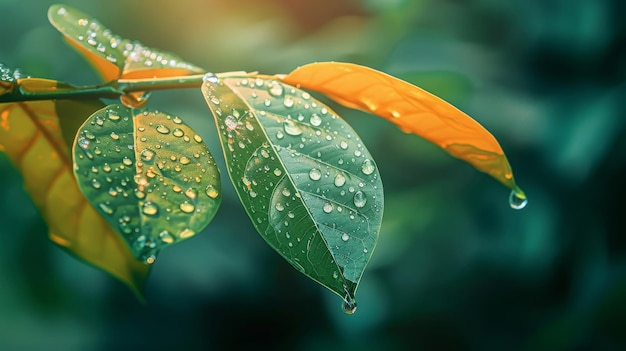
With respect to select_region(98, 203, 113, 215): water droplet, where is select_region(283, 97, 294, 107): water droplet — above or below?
above

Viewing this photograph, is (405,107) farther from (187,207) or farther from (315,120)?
(187,207)

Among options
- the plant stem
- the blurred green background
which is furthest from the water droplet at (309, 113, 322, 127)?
the blurred green background

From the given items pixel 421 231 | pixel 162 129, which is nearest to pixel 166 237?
pixel 162 129

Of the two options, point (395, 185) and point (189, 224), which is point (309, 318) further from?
Answer: point (189, 224)

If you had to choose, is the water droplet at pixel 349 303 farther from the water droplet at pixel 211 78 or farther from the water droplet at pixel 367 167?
the water droplet at pixel 211 78

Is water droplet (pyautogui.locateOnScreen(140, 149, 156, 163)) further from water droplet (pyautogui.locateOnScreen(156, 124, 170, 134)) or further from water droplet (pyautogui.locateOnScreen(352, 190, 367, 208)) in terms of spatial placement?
water droplet (pyautogui.locateOnScreen(352, 190, 367, 208))

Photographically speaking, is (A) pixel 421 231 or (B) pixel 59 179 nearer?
(B) pixel 59 179
